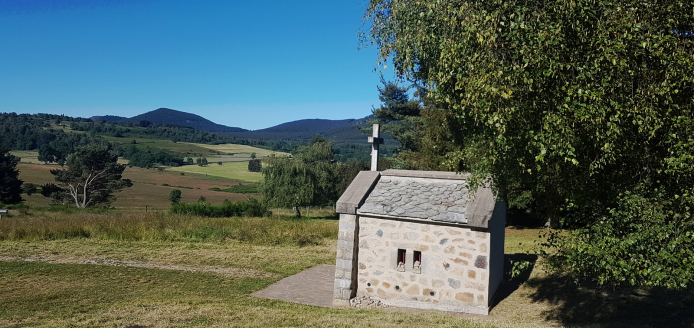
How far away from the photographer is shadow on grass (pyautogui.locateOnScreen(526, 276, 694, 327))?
32.0ft

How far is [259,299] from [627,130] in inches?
340

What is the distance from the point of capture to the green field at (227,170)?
95.7 metres

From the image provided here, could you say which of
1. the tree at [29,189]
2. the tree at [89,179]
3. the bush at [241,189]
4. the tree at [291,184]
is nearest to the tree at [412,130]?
the tree at [291,184]

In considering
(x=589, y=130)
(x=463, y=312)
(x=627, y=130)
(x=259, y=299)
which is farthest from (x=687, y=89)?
(x=259, y=299)

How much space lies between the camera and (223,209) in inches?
1414

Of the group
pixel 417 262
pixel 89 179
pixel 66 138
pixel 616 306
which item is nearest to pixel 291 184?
pixel 89 179

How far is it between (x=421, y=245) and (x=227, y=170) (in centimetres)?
9780

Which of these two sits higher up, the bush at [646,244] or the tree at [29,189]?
the bush at [646,244]

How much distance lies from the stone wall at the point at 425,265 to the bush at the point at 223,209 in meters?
24.8

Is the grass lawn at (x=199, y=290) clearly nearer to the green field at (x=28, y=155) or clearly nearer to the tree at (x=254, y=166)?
the green field at (x=28, y=155)

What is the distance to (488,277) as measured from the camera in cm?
1000

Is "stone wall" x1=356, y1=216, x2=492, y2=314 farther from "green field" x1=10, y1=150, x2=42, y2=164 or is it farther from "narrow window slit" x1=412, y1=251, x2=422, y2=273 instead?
"green field" x1=10, y1=150, x2=42, y2=164

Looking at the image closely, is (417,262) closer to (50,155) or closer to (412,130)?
(412,130)

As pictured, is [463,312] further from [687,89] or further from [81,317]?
[81,317]
